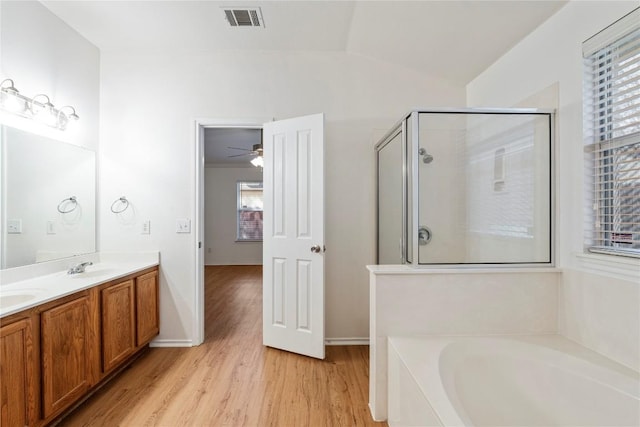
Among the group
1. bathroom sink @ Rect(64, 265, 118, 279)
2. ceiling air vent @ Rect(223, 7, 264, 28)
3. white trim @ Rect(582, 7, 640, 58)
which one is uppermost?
ceiling air vent @ Rect(223, 7, 264, 28)

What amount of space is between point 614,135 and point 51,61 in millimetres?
3652

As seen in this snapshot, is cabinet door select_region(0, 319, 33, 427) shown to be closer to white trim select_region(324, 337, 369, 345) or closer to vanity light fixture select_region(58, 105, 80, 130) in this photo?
vanity light fixture select_region(58, 105, 80, 130)

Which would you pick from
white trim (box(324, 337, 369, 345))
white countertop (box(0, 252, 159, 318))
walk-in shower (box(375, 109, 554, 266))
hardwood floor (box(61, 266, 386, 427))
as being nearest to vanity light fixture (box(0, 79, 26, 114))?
white countertop (box(0, 252, 159, 318))

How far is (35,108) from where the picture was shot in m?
2.05

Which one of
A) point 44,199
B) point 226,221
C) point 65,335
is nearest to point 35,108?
point 44,199

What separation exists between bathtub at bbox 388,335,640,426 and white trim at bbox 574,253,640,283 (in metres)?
0.42

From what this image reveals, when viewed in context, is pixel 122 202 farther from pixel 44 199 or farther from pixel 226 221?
pixel 226 221

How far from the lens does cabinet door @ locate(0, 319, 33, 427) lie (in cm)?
136

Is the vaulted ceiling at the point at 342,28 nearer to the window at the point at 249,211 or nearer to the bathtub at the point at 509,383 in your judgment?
the bathtub at the point at 509,383

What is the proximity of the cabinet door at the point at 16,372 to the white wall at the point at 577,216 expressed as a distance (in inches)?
113

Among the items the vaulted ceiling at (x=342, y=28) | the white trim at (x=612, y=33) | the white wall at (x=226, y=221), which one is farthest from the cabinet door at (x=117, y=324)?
the white wall at (x=226, y=221)

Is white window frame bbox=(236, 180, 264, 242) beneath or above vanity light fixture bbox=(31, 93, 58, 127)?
beneath

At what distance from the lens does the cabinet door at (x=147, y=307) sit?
2438mm

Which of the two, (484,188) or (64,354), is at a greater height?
(484,188)
